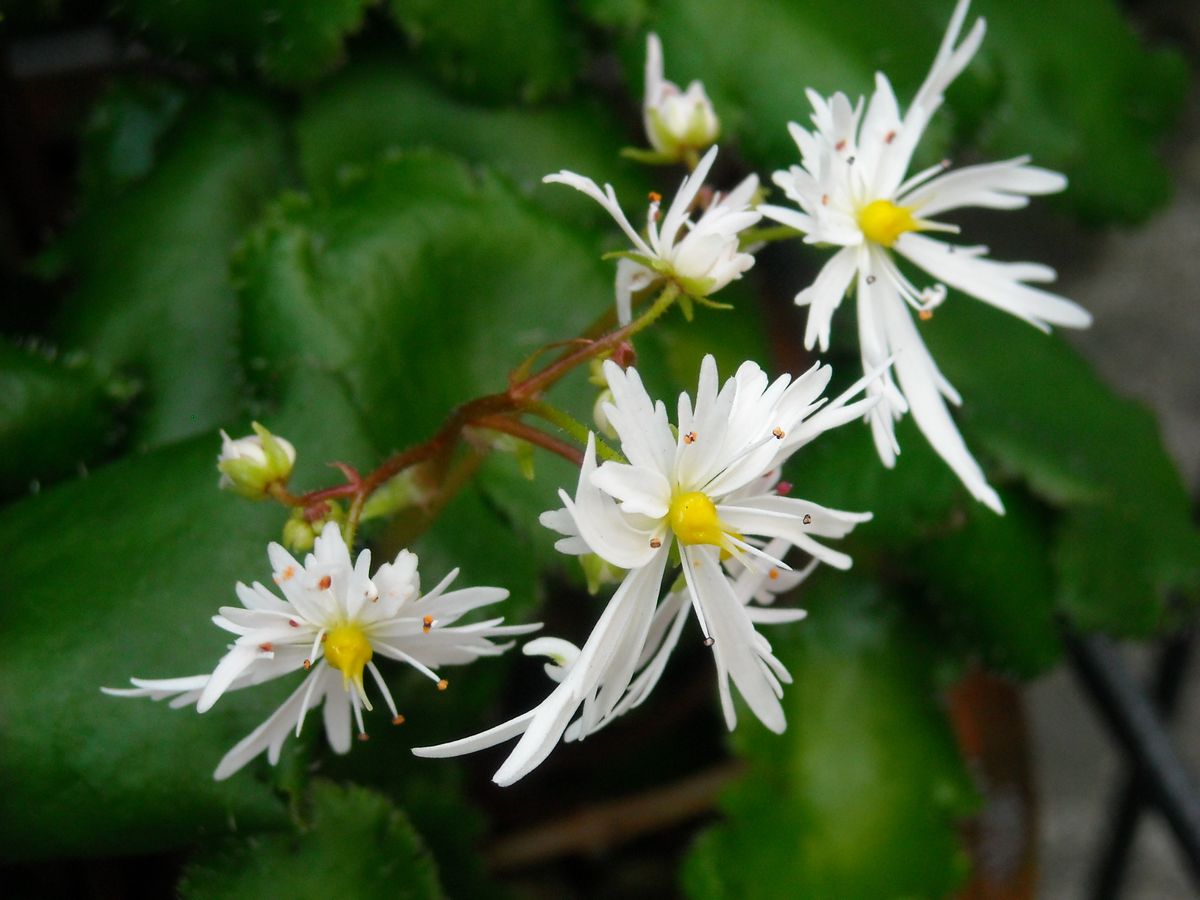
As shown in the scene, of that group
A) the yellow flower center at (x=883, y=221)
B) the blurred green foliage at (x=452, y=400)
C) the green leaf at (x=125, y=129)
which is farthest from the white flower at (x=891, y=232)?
the green leaf at (x=125, y=129)

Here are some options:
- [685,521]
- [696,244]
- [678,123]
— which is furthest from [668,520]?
[678,123]

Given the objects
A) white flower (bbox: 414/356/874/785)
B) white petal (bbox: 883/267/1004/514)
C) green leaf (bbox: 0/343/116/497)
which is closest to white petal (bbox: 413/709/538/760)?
white flower (bbox: 414/356/874/785)

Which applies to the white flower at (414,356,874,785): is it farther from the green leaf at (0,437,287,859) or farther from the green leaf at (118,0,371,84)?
the green leaf at (118,0,371,84)

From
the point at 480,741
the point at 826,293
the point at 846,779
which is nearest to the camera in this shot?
the point at 480,741

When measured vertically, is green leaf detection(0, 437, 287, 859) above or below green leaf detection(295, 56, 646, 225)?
below

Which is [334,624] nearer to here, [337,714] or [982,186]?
[337,714]

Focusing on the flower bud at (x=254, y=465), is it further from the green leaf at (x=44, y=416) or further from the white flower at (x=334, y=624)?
the green leaf at (x=44, y=416)
